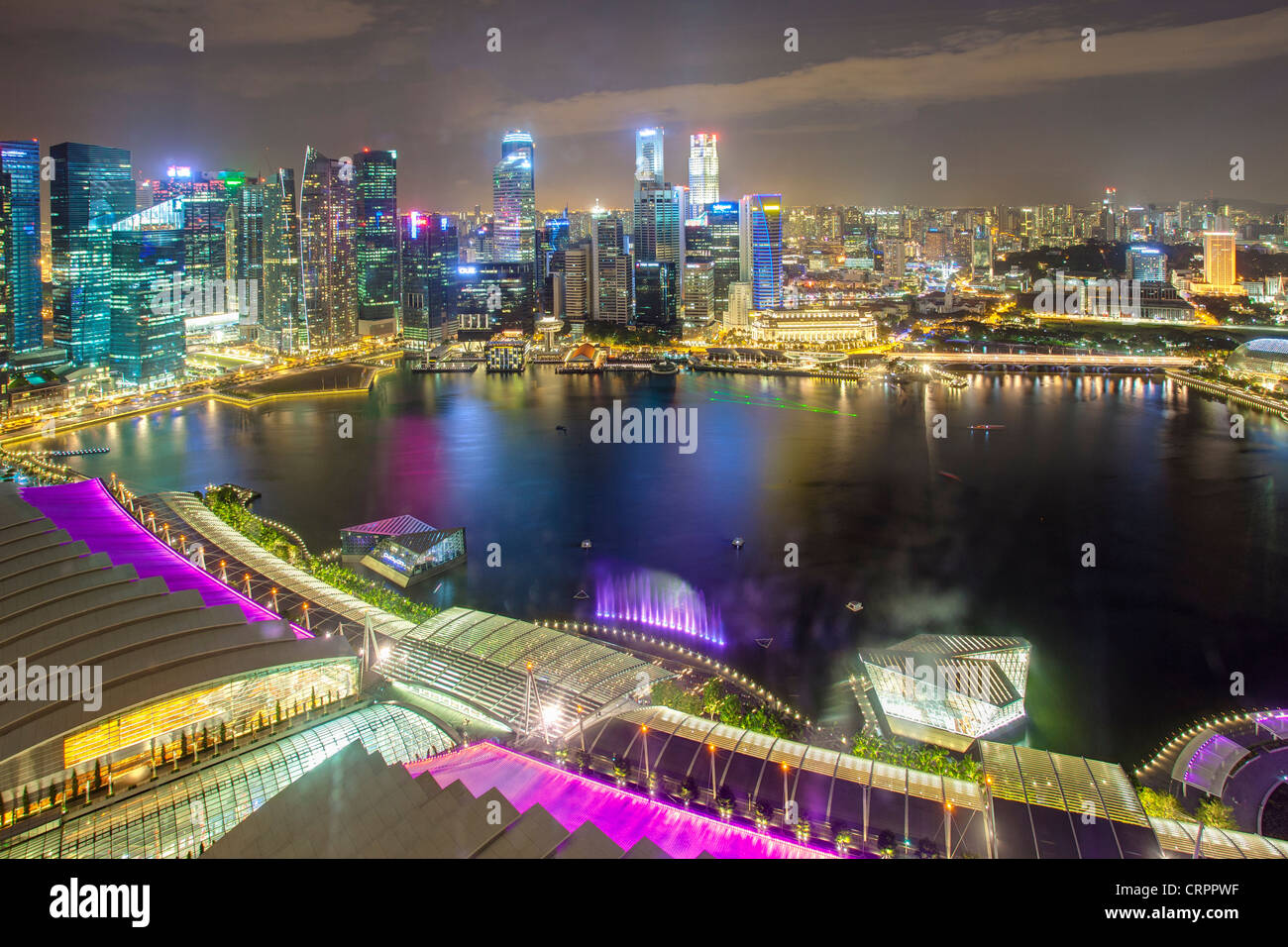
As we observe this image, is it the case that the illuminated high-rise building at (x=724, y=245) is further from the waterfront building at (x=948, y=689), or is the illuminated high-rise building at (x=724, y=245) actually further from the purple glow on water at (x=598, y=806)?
the purple glow on water at (x=598, y=806)

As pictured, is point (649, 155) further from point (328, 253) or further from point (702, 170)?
point (328, 253)

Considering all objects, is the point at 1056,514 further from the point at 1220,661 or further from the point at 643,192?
the point at 643,192

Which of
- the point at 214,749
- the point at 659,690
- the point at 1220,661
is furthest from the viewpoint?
the point at 1220,661

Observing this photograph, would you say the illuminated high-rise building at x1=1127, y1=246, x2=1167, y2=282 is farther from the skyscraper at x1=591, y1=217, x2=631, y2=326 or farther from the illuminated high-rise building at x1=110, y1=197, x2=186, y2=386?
the illuminated high-rise building at x1=110, y1=197, x2=186, y2=386

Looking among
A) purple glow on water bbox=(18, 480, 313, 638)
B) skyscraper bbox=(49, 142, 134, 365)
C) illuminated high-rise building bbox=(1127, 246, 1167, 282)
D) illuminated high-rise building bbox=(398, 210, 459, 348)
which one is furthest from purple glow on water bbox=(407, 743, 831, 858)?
illuminated high-rise building bbox=(1127, 246, 1167, 282)
